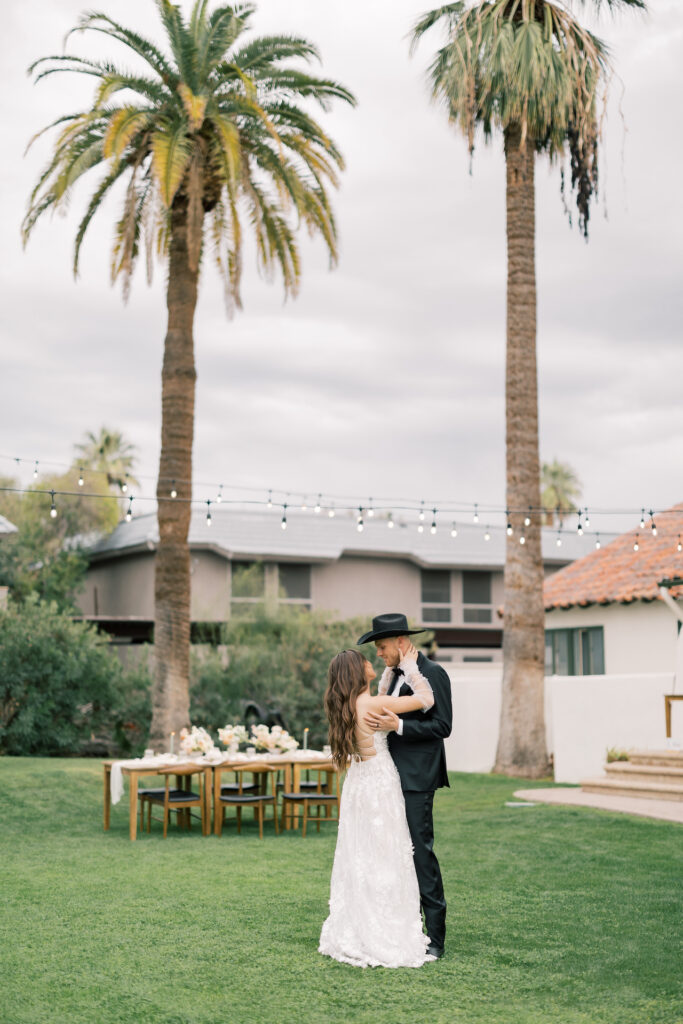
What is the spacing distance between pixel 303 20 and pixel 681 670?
12.9 m

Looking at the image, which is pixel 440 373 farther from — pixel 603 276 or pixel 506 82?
pixel 506 82

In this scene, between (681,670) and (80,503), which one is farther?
(80,503)

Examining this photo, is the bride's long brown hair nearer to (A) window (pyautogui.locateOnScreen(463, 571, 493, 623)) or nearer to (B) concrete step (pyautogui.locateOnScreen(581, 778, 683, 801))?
(B) concrete step (pyautogui.locateOnScreen(581, 778, 683, 801))

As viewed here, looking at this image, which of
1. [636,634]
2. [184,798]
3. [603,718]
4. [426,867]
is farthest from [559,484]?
[426,867]

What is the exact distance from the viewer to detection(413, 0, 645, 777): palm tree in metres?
18.8

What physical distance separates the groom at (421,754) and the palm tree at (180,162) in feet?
38.5

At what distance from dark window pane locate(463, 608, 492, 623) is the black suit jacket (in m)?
31.4

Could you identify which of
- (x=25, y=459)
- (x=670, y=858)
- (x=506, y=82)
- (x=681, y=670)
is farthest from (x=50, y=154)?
(x=670, y=858)

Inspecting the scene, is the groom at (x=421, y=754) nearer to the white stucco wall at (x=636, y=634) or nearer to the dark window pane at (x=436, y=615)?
the white stucco wall at (x=636, y=634)

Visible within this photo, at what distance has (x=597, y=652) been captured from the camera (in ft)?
75.7

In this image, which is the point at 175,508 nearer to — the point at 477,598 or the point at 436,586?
the point at 436,586

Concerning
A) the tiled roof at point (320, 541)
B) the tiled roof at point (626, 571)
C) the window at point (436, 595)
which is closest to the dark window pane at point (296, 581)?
the tiled roof at point (320, 541)

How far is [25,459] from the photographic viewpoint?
17031mm

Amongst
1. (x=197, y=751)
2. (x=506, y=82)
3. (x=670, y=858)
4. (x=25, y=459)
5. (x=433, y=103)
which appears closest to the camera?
(x=670, y=858)
